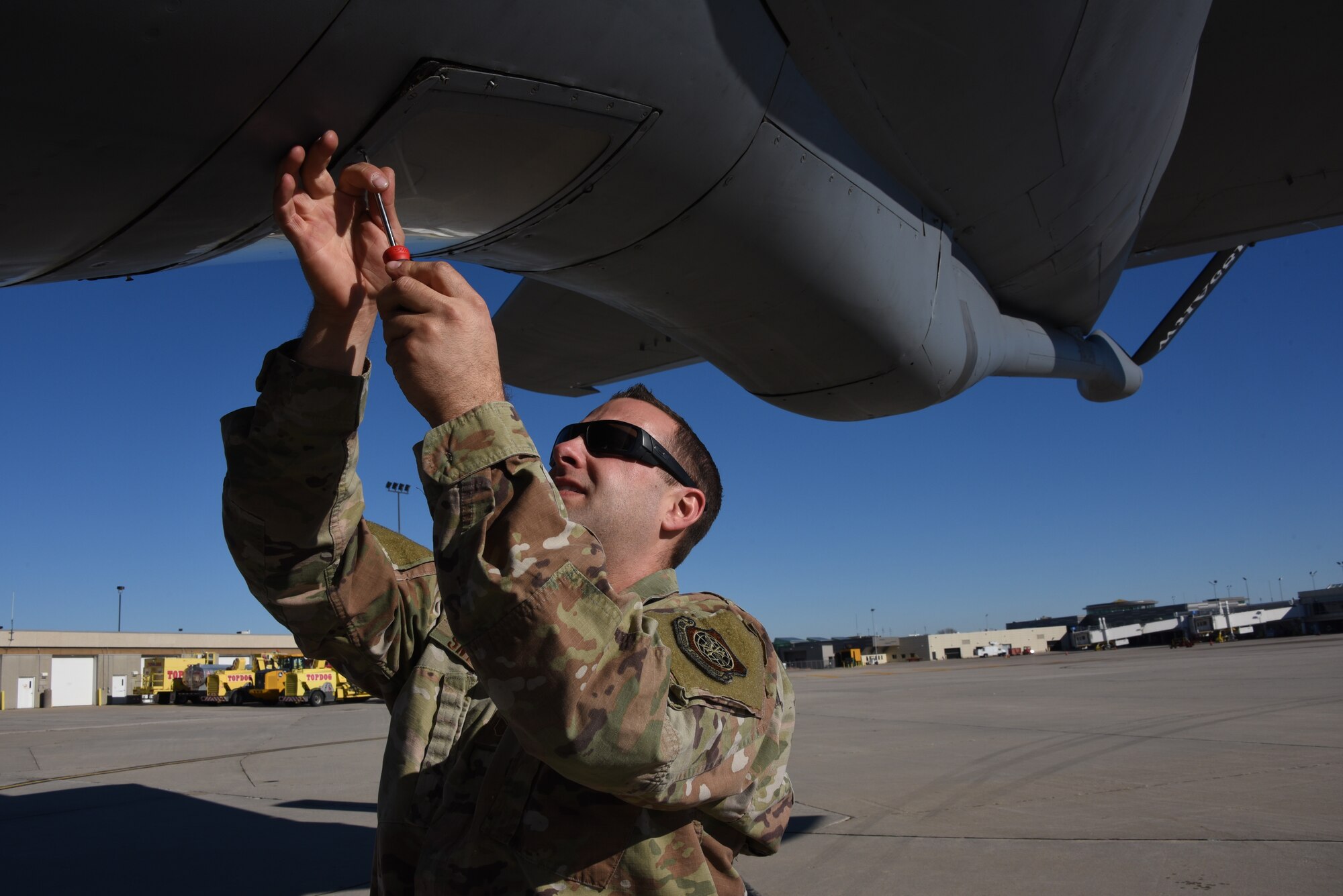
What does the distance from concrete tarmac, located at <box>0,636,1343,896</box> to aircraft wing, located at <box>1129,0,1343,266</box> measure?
11.2ft

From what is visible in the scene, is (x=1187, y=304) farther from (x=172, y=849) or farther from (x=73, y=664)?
(x=73, y=664)

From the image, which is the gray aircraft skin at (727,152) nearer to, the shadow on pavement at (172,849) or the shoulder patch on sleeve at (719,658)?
the shoulder patch on sleeve at (719,658)

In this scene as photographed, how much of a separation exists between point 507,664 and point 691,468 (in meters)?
0.82

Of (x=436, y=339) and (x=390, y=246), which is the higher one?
(x=390, y=246)

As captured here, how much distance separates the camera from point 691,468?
1831mm

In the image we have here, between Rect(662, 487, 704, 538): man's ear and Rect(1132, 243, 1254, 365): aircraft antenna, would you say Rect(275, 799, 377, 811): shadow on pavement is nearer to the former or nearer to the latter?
Rect(662, 487, 704, 538): man's ear

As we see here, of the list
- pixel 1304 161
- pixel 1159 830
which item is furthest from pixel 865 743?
pixel 1304 161

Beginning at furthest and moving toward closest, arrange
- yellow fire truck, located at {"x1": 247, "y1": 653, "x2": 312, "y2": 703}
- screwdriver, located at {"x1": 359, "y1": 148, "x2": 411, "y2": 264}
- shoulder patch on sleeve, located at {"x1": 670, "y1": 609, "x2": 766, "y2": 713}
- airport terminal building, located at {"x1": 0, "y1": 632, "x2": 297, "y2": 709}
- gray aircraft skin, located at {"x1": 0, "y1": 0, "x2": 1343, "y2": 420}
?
1. airport terminal building, located at {"x1": 0, "y1": 632, "x2": 297, "y2": 709}
2. yellow fire truck, located at {"x1": 247, "y1": 653, "x2": 312, "y2": 703}
3. gray aircraft skin, located at {"x1": 0, "y1": 0, "x2": 1343, "y2": 420}
4. shoulder patch on sleeve, located at {"x1": 670, "y1": 609, "x2": 766, "y2": 713}
5. screwdriver, located at {"x1": 359, "y1": 148, "x2": 411, "y2": 264}

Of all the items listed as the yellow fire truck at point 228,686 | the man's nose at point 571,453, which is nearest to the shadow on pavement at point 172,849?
the man's nose at point 571,453

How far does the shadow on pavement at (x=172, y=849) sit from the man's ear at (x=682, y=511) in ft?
11.1

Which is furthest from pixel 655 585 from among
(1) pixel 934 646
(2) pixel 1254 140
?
(1) pixel 934 646

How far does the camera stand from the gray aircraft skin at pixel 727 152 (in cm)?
157

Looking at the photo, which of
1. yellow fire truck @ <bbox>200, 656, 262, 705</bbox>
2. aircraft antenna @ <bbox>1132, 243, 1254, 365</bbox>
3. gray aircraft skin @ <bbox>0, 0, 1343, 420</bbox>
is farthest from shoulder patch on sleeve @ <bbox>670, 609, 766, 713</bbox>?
yellow fire truck @ <bbox>200, 656, 262, 705</bbox>

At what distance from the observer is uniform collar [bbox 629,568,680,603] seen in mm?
1767
